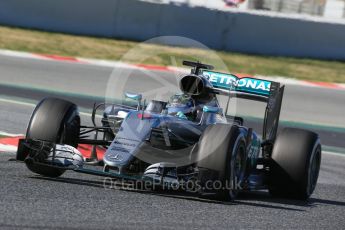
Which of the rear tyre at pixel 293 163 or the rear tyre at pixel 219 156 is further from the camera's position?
the rear tyre at pixel 293 163

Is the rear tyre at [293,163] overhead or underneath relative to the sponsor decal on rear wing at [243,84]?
underneath

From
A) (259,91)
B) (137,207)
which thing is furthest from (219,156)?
(259,91)

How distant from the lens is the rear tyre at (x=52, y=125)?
8.39 meters

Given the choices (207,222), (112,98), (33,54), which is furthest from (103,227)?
(33,54)

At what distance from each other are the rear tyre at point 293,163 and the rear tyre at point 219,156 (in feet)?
3.27

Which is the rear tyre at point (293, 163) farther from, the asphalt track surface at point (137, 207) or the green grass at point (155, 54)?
the green grass at point (155, 54)

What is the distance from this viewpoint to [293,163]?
898cm

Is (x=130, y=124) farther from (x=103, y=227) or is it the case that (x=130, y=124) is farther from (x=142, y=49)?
(x=142, y=49)

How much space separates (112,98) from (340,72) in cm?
662

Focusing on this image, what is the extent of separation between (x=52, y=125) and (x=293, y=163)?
8.05 ft

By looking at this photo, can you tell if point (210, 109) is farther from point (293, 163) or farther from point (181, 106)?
point (293, 163)

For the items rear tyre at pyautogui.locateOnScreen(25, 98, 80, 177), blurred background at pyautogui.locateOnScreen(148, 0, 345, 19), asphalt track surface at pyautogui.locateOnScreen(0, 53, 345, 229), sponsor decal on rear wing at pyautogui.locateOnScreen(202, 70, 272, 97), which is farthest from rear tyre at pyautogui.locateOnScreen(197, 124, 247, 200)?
blurred background at pyautogui.locateOnScreen(148, 0, 345, 19)

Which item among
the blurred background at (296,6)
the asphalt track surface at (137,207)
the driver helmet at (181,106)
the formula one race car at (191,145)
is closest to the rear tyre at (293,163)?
the formula one race car at (191,145)

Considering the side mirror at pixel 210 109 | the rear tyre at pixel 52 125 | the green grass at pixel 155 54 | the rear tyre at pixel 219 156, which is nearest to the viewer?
the rear tyre at pixel 219 156
